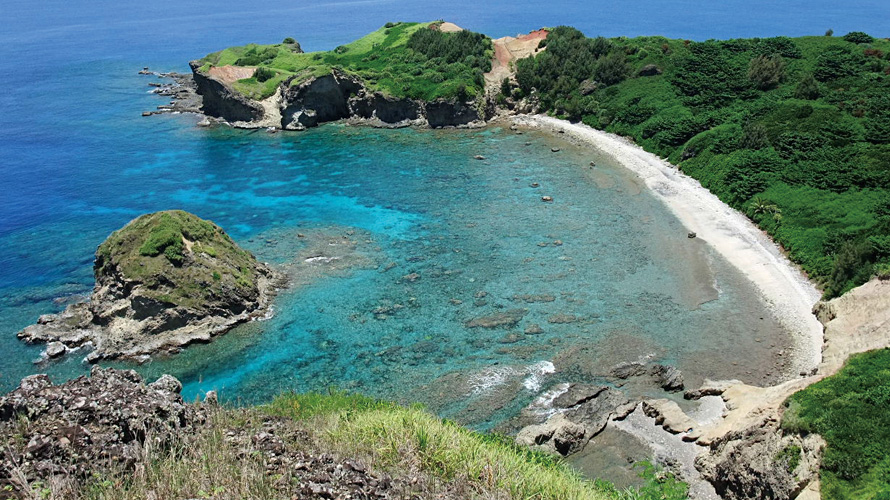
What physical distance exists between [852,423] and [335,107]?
288 ft

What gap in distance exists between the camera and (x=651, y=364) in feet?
127

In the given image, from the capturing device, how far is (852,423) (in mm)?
25703

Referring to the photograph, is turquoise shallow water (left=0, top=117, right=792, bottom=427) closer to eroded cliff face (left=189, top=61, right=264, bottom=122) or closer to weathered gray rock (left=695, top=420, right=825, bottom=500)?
weathered gray rock (left=695, top=420, right=825, bottom=500)

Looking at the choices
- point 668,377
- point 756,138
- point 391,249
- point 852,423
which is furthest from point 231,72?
point 852,423

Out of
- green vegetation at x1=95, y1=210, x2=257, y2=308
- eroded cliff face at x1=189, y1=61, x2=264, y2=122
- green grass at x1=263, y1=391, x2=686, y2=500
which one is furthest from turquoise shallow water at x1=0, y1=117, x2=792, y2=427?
eroded cliff face at x1=189, y1=61, x2=264, y2=122

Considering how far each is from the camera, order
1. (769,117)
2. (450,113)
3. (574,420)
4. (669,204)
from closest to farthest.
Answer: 1. (574,420)
2. (669,204)
3. (769,117)
4. (450,113)

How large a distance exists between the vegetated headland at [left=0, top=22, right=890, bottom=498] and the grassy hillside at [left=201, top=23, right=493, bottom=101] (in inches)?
20.4

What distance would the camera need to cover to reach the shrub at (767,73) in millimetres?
80375

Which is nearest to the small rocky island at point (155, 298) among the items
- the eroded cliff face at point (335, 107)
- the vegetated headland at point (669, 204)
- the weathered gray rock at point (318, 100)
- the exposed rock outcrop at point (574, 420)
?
the vegetated headland at point (669, 204)

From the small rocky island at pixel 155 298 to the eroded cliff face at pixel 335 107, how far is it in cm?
5010

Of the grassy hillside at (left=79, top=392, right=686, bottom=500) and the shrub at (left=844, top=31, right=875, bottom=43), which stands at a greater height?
the shrub at (left=844, top=31, right=875, bottom=43)

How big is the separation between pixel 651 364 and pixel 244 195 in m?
53.0

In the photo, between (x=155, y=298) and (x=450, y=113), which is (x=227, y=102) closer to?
(x=450, y=113)

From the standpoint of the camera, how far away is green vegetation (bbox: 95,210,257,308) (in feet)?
147
